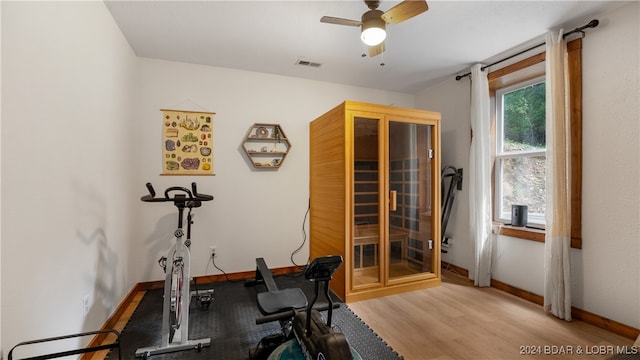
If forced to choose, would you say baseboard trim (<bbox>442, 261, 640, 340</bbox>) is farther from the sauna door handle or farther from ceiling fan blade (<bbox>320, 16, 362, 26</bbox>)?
ceiling fan blade (<bbox>320, 16, 362, 26</bbox>)

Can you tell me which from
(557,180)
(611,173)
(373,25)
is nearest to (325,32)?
(373,25)

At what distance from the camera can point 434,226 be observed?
10.8ft

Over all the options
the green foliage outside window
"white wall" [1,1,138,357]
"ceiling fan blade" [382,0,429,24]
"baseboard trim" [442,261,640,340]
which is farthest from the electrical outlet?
the green foliage outside window

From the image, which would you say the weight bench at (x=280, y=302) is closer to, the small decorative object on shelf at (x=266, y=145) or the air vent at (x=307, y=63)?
the small decorative object on shelf at (x=266, y=145)

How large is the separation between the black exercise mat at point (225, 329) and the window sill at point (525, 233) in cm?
198

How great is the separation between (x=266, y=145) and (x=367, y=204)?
154 cm

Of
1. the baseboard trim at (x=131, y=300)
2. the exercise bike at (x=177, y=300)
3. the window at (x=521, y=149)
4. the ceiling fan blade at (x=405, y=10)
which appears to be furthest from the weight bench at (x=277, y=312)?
the window at (x=521, y=149)

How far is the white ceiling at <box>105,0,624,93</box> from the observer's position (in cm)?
222

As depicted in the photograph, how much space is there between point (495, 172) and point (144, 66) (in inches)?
172

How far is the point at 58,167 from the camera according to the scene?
1540 millimetres

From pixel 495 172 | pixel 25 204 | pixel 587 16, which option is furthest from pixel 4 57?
pixel 495 172

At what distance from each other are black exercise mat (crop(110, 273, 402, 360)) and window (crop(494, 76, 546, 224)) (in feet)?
7.59

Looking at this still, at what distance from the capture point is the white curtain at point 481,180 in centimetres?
320

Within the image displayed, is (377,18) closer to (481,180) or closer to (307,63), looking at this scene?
(307,63)
